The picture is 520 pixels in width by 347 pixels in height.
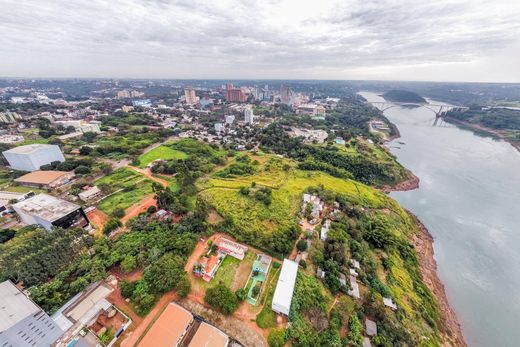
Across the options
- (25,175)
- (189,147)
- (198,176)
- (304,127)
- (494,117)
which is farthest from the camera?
(494,117)

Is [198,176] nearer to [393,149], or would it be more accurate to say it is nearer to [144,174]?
[144,174]

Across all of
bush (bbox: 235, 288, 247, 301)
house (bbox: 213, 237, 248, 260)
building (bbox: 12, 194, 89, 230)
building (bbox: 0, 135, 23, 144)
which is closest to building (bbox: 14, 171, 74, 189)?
building (bbox: 12, 194, 89, 230)

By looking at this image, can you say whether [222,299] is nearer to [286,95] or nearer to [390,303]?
[390,303]

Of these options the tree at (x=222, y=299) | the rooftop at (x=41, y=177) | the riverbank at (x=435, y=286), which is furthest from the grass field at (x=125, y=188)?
the riverbank at (x=435, y=286)

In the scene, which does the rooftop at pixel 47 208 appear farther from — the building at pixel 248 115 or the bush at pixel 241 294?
the building at pixel 248 115

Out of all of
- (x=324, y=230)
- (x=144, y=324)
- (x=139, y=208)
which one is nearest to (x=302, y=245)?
(x=324, y=230)

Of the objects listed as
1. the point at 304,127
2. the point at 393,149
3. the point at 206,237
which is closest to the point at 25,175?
the point at 206,237
